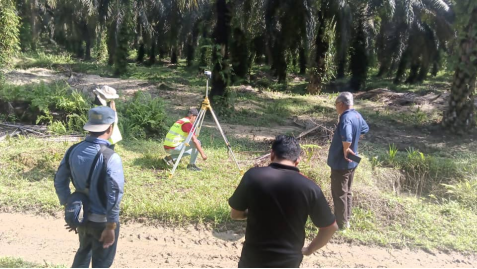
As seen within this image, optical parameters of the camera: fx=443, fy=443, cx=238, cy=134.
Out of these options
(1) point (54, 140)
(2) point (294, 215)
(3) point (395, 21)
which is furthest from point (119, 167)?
(3) point (395, 21)

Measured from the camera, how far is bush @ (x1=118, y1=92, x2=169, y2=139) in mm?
9422

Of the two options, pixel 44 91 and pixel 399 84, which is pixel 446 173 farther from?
pixel 399 84

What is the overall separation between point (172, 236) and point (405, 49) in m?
17.4

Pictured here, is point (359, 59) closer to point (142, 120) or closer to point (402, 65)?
point (402, 65)

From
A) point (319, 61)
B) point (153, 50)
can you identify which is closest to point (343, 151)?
point (319, 61)

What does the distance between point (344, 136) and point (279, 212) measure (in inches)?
97.9

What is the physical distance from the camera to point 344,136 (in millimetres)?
4973

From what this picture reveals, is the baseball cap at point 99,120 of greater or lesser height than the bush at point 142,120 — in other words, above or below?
above

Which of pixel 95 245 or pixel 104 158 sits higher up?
pixel 104 158

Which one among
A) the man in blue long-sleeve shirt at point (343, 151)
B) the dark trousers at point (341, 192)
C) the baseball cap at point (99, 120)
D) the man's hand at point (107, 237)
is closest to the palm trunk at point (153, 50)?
the man in blue long-sleeve shirt at point (343, 151)

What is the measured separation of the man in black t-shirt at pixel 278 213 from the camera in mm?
2715

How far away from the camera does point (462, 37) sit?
10172 mm

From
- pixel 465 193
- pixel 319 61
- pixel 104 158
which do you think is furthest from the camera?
pixel 319 61

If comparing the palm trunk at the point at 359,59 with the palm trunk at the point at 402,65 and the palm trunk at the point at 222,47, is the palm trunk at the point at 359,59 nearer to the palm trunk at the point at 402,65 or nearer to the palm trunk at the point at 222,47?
the palm trunk at the point at 402,65
